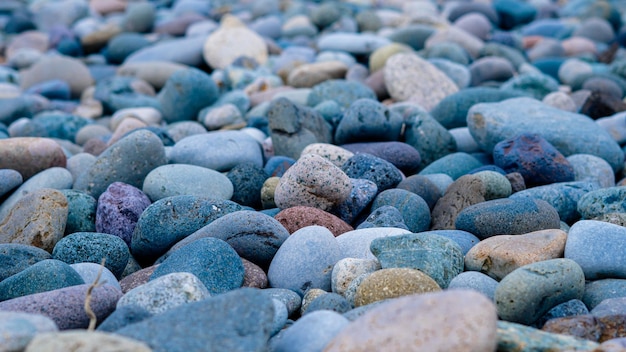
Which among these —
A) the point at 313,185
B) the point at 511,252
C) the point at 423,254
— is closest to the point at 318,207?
the point at 313,185

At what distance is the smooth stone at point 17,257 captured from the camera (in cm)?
323

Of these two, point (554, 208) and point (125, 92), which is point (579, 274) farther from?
point (125, 92)

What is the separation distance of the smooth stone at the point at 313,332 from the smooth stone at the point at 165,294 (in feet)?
1.34

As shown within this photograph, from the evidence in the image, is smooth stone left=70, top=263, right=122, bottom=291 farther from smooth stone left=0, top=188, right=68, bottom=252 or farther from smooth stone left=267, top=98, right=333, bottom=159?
smooth stone left=267, top=98, right=333, bottom=159

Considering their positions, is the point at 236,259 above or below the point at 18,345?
below

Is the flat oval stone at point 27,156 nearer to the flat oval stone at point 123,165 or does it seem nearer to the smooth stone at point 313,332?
the flat oval stone at point 123,165

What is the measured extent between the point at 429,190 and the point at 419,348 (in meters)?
2.32

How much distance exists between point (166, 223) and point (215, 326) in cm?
148

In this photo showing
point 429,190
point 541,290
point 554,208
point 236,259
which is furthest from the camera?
point 429,190

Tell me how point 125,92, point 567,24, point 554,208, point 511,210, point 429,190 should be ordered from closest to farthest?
point 511,210 < point 554,208 < point 429,190 < point 125,92 < point 567,24

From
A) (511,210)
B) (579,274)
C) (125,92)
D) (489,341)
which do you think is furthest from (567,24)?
(489,341)

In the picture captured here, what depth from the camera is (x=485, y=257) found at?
3217mm

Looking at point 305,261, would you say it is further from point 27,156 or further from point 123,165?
point 27,156

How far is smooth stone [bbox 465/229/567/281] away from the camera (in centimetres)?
313
